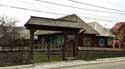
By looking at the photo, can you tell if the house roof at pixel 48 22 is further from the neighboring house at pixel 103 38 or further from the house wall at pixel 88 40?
the neighboring house at pixel 103 38

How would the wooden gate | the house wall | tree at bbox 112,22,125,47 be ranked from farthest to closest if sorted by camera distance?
tree at bbox 112,22,125,47, the house wall, the wooden gate

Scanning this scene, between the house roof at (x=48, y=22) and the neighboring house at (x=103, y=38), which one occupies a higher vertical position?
the house roof at (x=48, y=22)

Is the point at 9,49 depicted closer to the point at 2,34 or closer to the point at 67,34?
the point at 67,34

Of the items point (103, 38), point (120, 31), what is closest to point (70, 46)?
point (103, 38)

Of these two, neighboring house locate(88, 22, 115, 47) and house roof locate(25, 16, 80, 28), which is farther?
neighboring house locate(88, 22, 115, 47)

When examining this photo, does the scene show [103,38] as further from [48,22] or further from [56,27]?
[48,22]

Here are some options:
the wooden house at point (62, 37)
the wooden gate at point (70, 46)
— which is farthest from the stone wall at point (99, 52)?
the wooden house at point (62, 37)

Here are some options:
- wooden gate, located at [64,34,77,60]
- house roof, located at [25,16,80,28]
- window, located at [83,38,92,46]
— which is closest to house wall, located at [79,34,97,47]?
window, located at [83,38,92,46]

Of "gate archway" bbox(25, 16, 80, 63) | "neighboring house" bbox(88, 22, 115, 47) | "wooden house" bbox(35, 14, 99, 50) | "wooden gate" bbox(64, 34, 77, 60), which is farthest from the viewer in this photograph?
"neighboring house" bbox(88, 22, 115, 47)

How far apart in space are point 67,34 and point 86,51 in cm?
402

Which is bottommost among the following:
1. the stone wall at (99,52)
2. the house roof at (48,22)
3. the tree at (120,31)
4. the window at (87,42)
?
the stone wall at (99,52)

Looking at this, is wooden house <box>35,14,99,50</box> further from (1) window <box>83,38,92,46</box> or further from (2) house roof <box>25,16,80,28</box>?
(2) house roof <box>25,16,80,28</box>

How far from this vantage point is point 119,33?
57531 mm

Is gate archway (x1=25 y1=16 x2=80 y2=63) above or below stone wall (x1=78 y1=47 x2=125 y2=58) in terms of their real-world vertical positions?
above
